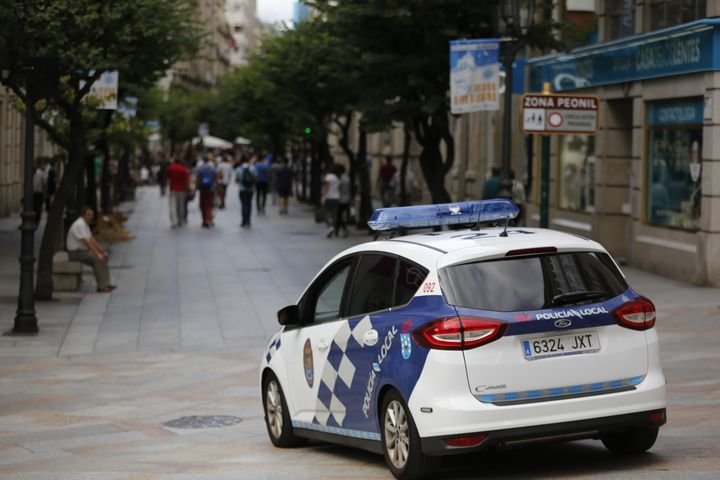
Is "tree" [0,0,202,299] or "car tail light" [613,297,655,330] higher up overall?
"tree" [0,0,202,299]

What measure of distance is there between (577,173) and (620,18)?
3.70 m

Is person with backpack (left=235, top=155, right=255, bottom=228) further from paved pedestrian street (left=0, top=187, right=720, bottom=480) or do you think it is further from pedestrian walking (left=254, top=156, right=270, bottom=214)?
paved pedestrian street (left=0, top=187, right=720, bottom=480)

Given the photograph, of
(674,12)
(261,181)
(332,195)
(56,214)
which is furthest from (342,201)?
(56,214)

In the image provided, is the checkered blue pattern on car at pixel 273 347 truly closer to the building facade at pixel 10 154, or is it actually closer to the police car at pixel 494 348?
the police car at pixel 494 348

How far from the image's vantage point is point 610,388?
8008 mm

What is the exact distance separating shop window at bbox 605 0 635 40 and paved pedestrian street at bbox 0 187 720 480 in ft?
15.0

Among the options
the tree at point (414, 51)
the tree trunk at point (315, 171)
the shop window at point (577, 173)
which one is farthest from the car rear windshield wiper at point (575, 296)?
the tree trunk at point (315, 171)

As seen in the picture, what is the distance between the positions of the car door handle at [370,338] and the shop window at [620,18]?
18.2m

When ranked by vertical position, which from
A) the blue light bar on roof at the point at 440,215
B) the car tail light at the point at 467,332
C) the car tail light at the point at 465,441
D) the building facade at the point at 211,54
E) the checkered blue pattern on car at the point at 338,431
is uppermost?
the building facade at the point at 211,54

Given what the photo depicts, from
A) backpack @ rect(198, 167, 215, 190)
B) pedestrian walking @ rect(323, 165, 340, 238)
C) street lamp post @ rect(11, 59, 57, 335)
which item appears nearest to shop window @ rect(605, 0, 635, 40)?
pedestrian walking @ rect(323, 165, 340, 238)

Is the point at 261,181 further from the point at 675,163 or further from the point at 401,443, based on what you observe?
the point at 401,443

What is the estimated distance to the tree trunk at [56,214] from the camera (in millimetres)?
21422

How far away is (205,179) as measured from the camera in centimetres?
3894

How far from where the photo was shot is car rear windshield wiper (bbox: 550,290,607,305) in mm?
7934
